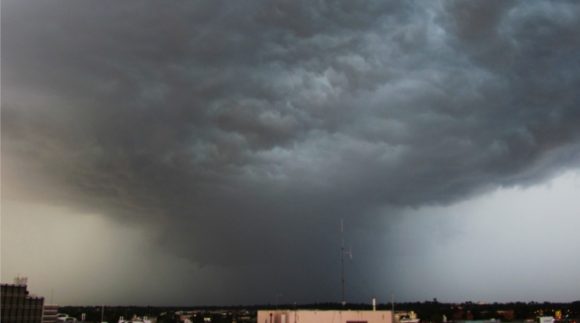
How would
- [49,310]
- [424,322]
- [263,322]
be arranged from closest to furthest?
1. [49,310]
2. [263,322]
3. [424,322]

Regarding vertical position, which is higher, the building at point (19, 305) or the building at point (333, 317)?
the building at point (19, 305)

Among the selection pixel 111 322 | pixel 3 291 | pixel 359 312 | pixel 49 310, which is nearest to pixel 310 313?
pixel 359 312

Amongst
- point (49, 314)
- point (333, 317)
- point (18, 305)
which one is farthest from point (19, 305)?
point (333, 317)

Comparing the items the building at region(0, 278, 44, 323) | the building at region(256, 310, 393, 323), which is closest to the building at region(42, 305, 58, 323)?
the building at region(0, 278, 44, 323)

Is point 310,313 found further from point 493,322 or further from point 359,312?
point 493,322

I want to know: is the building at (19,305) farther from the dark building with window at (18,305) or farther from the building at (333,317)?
the building at (333,317)

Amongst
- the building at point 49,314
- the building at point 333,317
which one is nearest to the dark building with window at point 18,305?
the building at point 49,314

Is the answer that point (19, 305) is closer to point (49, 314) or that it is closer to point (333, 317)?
point (49, 314)
